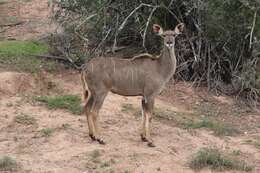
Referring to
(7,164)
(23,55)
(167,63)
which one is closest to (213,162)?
(167,63)

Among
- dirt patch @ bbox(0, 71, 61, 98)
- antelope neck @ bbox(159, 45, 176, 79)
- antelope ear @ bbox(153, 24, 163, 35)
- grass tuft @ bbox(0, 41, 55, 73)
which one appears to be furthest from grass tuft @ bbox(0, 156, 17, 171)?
grass tuft @ bbox(0, 41, 55, 73)

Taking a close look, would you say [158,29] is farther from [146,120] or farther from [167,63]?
[146,120]

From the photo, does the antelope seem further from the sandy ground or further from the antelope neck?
the sandy ground

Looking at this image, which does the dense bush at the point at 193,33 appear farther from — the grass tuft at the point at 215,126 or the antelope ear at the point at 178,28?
the antelope ear at the point at 178,28

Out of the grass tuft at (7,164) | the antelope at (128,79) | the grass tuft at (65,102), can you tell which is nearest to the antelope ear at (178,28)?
the antelope at (128,79)

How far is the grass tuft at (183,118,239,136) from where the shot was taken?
1076 centimetres

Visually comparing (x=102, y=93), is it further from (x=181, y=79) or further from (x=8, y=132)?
(x=181, y=79)

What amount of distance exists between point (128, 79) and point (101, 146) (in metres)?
1.09

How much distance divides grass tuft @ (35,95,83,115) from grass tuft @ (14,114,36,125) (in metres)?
0.53

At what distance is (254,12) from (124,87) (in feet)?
11.9

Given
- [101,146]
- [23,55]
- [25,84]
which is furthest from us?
[23,55]

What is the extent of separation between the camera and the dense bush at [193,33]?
12.3 metres

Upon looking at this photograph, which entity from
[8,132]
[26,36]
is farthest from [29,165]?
[26,36]

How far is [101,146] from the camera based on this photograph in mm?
9531
